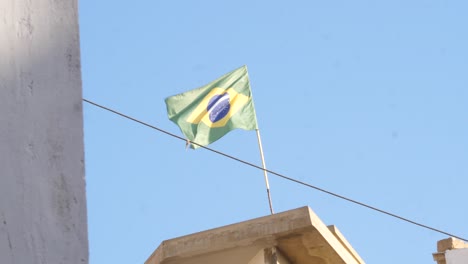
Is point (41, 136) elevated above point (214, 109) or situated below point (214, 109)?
below

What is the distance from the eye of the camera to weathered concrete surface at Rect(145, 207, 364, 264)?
11.9 metres

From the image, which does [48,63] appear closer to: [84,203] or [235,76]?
[84,203]

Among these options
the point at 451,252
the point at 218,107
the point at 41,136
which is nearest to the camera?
the point at 41,136

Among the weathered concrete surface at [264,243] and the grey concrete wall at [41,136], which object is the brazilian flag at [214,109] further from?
the grey concrete wall at [41,136]

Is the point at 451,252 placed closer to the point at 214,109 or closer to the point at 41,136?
the point at 214,109

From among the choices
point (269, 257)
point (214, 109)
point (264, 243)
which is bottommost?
point (269, 257)

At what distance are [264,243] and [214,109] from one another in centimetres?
383

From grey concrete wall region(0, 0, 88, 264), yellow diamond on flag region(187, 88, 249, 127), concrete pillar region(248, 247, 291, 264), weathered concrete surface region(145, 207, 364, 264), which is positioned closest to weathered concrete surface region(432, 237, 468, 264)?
weathered concrete surface region(145, 207, 364, 264)

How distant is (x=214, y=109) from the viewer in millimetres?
15555

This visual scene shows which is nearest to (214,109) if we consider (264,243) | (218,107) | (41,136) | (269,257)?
(218,107)

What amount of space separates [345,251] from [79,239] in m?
9.46

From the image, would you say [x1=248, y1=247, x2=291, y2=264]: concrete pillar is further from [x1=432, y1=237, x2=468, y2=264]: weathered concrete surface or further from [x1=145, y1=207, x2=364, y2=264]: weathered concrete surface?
[x1=432, y1=237, x2=468, y2=264]: weathered concrete surface

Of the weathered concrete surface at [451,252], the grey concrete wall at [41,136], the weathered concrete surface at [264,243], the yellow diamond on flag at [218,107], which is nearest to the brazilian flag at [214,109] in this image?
the yellow diamond on flag at [218,107]

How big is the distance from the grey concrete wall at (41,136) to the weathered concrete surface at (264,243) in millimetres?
8093
